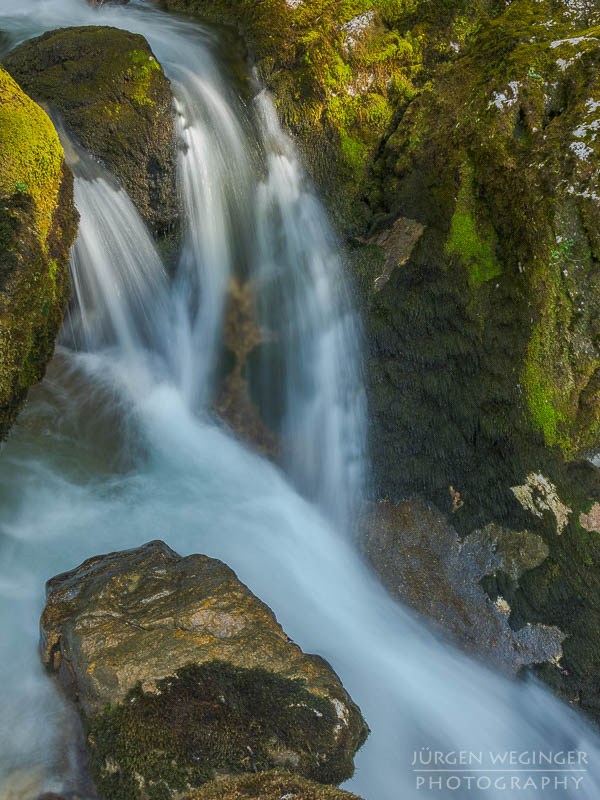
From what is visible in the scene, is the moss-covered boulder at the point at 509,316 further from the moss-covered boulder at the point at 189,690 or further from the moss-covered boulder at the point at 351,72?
the moss-covered boulder at the point at 189,690

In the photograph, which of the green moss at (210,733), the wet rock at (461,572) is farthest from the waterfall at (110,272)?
the green moss at (210,733)

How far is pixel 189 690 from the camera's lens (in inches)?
112

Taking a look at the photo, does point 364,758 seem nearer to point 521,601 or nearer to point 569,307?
point 521,601

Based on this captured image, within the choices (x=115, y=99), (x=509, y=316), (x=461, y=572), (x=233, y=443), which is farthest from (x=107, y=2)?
(x=461, y=572)

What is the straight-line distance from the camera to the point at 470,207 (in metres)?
4.68

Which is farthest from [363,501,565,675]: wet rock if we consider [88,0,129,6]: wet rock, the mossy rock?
[88,0,129,6]: wet rock

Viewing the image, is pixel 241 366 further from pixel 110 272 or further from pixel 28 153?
pixel 28 153

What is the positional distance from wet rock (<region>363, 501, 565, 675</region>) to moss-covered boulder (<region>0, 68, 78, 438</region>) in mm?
3312

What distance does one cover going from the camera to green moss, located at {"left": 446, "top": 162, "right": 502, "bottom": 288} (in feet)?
14.9

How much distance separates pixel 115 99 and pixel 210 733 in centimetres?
551

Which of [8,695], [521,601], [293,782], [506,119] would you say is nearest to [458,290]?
[506,119]

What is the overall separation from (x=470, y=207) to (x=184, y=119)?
3207 millimetres

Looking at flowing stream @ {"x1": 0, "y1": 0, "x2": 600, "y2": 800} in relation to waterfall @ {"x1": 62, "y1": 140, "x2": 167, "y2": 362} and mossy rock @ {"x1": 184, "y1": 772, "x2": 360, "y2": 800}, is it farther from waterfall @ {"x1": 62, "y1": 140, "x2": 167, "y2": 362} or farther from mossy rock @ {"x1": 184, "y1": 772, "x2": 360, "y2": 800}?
mossy rock @ {"x1": 184, "y1": 772, "x2": 360, "y2": 800}

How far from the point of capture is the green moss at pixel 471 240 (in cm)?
454
